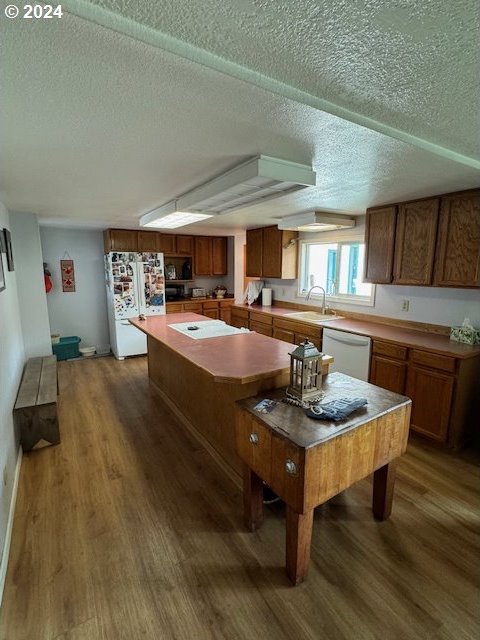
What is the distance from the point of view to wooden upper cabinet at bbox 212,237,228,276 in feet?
20.9

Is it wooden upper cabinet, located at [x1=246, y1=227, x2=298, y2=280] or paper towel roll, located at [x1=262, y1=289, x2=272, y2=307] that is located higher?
wooden upper cabinet, located at [x1=246, y1=227, x2=298, y2=280]

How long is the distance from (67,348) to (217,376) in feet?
13.9

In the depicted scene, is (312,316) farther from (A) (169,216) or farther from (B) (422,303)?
(A) (169,216)

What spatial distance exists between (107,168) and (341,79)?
1.51 meters

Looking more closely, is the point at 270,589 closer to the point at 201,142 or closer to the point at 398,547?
the point at 398,547

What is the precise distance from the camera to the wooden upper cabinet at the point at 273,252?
15.9 ft

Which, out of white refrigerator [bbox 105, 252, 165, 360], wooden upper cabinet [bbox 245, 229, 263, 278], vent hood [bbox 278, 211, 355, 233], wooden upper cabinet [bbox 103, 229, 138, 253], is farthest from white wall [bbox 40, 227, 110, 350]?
vent hood [bbox 278, 211, 355, 233]

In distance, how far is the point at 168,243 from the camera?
581cm

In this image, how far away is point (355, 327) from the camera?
3.56 meters

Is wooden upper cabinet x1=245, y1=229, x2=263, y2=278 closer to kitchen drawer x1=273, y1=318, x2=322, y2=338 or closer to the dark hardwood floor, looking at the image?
kitchen drawer x1=273, y1=318, x2=322, y2=338

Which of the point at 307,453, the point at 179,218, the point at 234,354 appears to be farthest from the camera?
the point at 179,218

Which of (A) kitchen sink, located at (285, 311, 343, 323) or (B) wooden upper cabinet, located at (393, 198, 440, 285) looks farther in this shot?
(A) kitchen sink, located at (285, 311, 343, 323)

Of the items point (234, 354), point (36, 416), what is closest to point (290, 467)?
point (234, 354)

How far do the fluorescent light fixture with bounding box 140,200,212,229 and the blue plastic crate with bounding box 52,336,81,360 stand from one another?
270cm
